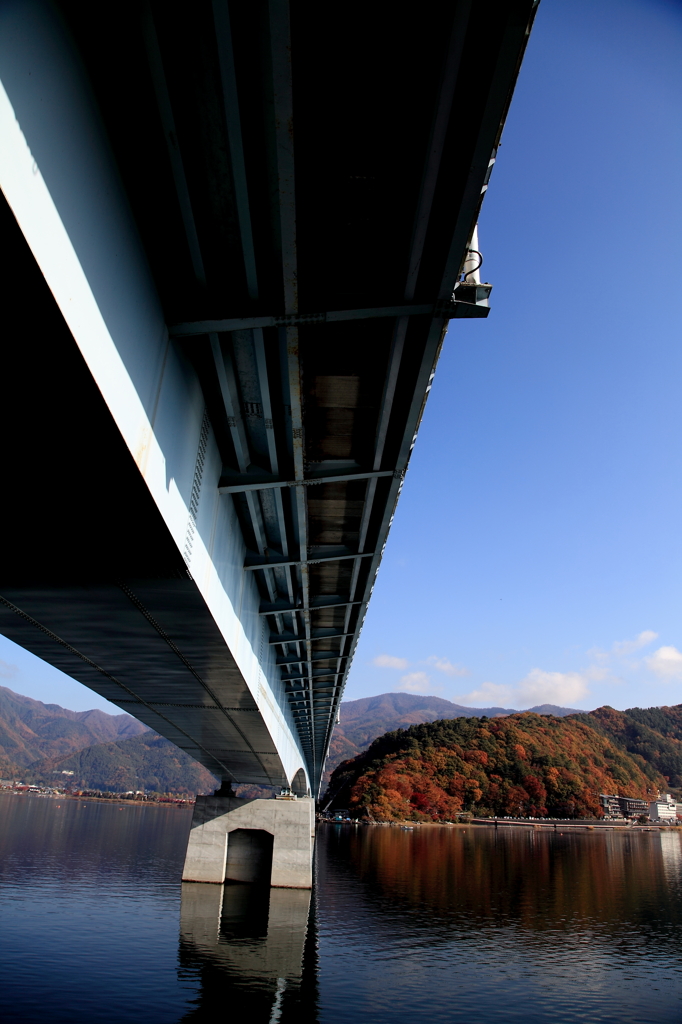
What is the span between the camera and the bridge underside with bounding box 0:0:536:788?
427 cm

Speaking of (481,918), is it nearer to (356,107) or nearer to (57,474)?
(57,474)

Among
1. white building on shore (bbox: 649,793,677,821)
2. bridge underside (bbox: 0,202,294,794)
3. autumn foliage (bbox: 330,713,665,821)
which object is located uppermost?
bridge underside (bbox: 0,202,294,794)

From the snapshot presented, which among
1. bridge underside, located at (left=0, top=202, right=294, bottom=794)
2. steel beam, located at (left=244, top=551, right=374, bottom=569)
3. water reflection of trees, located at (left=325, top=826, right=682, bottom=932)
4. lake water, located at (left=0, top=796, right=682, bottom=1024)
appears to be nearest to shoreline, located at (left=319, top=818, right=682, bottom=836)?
water reflection of trees, located at (left=325, top=826, right=682, bottom=932)

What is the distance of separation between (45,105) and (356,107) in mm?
2418

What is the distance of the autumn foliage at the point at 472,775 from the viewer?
128 metres

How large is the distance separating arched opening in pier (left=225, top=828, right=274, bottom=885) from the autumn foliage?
317 feet

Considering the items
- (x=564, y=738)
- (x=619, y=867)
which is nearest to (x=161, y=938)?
(x=619, y=867)

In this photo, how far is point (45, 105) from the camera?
3717 millimetres

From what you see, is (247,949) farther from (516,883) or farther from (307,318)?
(516,883)

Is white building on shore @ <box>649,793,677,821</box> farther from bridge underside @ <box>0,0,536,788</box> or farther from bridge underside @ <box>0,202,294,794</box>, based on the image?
bridge underside @ <box>0,0,536,788</box>

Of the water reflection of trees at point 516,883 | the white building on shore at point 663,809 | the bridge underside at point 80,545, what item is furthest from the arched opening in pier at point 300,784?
the white building on shore at point 663,809

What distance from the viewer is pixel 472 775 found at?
135 meters

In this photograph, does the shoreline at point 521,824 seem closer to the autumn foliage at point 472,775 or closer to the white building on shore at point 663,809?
the autumn foliage at point 472,775

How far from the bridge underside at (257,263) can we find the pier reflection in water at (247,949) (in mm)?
12231
